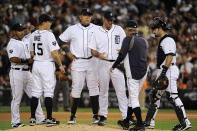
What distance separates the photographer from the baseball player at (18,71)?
37.3 feet

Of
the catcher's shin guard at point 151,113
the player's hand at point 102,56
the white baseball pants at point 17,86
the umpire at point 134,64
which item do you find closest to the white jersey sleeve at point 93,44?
the player's hand at point 102,56

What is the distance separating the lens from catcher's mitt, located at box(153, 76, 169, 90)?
35.4 ft

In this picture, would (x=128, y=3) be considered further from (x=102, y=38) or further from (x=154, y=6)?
(x=102, y=38)

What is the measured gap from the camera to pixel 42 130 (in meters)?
10.2

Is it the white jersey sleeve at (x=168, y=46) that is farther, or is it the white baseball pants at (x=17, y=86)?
the white baseball pants at (x=17, y=86)

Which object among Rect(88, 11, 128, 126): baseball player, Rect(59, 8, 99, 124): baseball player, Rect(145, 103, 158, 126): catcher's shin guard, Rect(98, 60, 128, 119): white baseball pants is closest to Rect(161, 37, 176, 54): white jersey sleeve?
Rect(88, 11, 128, 126): baseball player

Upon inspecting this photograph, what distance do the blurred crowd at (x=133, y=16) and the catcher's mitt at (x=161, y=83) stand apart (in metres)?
9.40

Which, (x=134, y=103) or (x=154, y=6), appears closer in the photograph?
(x=134, y=103)

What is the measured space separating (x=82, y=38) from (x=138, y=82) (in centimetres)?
174

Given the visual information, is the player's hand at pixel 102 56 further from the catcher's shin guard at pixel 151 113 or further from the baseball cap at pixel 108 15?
the catcher's shin guard at pixel 151 113

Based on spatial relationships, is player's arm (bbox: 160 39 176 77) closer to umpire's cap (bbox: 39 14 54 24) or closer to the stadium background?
umpire's cap (bbox: 39 14 54 24)

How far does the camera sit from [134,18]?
2473 centimetres

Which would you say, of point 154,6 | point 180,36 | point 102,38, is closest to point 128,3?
point 154,6

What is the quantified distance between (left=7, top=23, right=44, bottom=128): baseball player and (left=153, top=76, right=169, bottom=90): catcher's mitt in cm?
285
